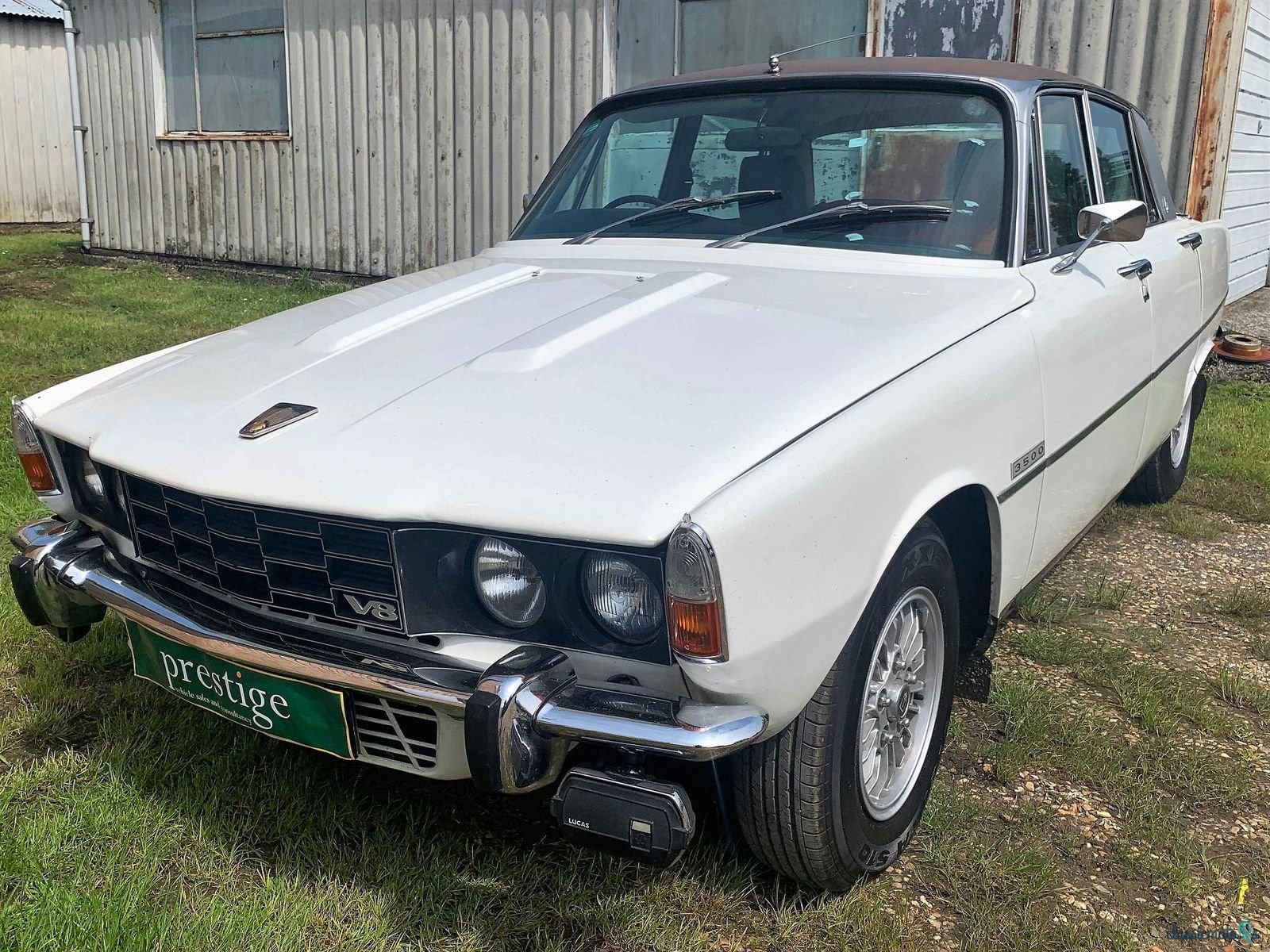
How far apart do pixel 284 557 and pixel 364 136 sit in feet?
29.5

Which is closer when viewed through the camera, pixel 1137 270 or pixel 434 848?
pixel 434 848

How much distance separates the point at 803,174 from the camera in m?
3.11

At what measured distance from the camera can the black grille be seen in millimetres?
1932

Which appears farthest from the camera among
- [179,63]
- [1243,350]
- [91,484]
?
[179,63]

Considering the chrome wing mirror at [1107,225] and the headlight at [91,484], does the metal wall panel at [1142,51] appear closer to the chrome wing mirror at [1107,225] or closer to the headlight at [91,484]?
the chrome wing mirror at [1107,225]

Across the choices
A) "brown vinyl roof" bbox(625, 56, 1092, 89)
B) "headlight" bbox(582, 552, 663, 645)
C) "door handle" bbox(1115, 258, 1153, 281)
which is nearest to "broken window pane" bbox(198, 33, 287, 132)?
"brown vinyl roof" bbox(625, 56, 1092, 89)

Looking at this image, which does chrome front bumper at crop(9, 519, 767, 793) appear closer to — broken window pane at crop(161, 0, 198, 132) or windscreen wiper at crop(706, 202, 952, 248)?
windscreen wiper at crop(706, 202, 952, 248)

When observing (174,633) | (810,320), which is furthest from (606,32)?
(174,633)

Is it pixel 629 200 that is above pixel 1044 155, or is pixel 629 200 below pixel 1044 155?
below

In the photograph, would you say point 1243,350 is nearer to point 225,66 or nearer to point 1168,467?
point 1168,467

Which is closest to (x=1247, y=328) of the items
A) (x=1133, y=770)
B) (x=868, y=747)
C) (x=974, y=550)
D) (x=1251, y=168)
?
(x=1251, y=168)

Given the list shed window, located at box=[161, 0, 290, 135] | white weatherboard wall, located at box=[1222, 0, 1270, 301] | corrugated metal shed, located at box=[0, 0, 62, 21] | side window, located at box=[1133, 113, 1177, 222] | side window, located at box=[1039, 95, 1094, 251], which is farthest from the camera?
corrugated metal shed, located at box=[0, 0, 62, 21]

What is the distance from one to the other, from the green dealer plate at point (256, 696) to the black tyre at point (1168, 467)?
3.61m

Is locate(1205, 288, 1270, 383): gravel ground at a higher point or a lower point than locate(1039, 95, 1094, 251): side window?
lower
